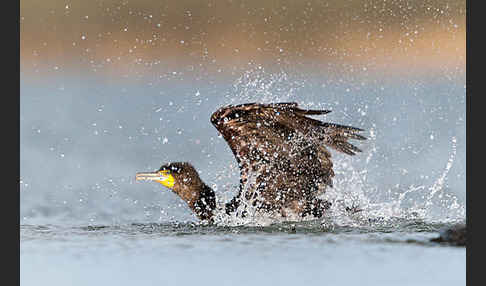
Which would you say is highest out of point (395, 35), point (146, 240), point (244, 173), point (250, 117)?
point (395, 35)

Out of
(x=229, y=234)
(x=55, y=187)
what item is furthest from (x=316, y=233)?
(x=55, y=187)

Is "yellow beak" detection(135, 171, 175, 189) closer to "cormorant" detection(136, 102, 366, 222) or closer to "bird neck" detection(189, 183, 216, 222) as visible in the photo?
"cormorant" detection(136, 102, 366, 222)

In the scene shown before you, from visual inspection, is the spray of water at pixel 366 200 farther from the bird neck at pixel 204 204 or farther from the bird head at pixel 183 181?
the bird head at pixel 183 181

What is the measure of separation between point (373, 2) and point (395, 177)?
421cm

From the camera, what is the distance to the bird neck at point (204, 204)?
265 inches

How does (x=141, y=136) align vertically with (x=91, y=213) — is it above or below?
above

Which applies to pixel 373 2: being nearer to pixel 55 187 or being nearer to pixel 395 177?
pixel 395 177

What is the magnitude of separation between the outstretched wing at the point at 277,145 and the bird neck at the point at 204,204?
35 centimetres

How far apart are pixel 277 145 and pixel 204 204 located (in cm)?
74

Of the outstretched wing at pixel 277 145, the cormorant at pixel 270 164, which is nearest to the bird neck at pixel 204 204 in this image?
the cormorant at pixel 270 164

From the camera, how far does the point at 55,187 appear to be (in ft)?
24.8

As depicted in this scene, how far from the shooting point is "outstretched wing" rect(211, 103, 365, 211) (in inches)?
255

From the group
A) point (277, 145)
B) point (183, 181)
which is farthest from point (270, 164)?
point (183, 181)

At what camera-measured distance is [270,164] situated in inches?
262
